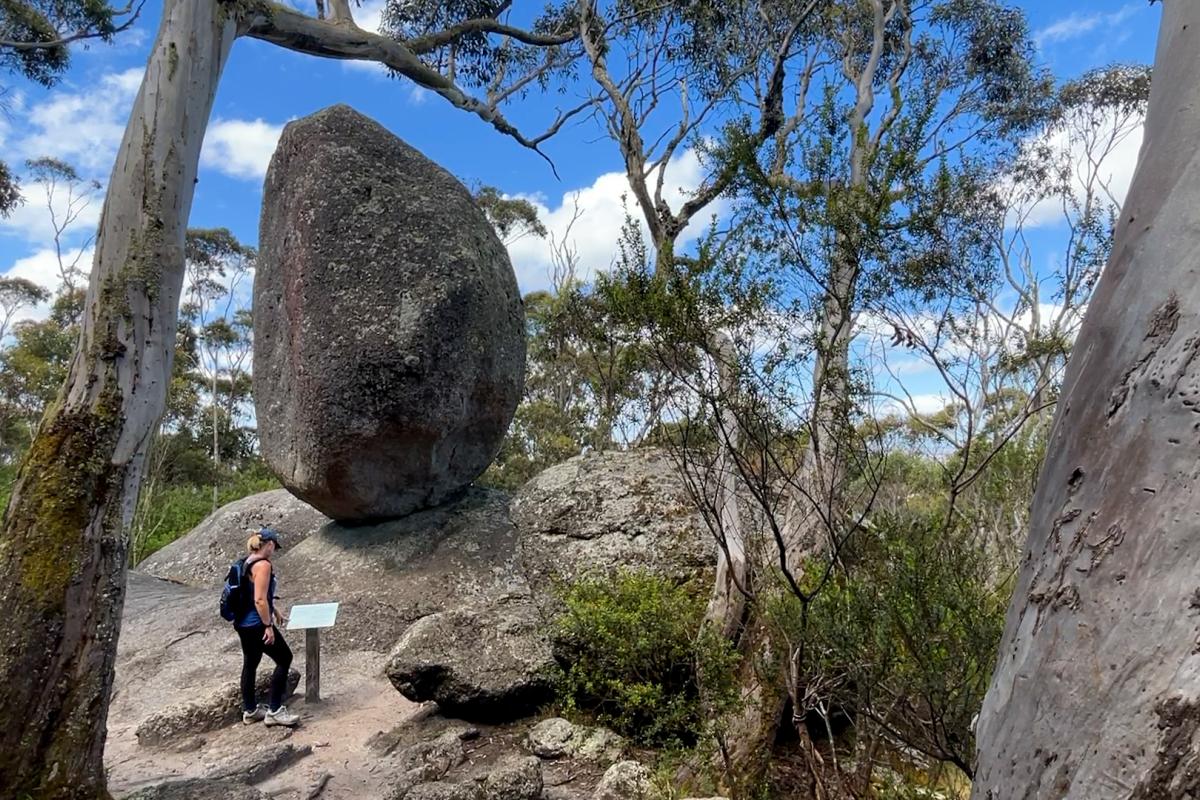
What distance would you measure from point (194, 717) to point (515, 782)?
2.62 m

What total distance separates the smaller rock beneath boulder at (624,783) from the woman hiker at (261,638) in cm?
235

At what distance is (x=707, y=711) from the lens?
480 cm

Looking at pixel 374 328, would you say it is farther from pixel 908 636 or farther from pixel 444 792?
pixel 908 636

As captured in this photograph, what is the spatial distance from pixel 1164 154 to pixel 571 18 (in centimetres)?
1138

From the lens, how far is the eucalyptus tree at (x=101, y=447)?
3.57 meters

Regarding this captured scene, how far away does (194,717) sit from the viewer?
540cm

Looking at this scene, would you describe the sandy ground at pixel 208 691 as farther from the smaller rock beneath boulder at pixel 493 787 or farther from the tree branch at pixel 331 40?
the tree branch at pixel 331 40

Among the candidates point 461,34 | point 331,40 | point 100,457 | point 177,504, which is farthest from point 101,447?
point 177,504

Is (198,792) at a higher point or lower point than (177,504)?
lower

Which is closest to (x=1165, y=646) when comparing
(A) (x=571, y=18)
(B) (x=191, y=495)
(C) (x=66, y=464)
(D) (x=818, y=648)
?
(D) (x=818, y=648)

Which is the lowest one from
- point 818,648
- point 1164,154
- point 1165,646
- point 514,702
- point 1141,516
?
point 514,702

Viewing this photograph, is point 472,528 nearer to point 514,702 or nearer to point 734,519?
point 514,702

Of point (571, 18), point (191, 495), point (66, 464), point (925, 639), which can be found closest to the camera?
point (925, 639)

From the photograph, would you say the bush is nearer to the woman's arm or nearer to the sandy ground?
A: the sandy ground
